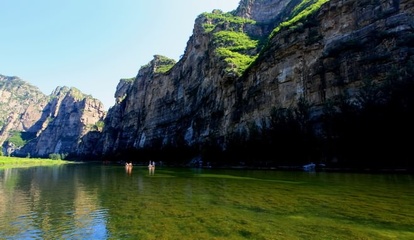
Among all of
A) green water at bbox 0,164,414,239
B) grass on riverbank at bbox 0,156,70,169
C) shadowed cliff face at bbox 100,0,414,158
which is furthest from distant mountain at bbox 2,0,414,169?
grass on riverbank at bbox 0,156,70,169

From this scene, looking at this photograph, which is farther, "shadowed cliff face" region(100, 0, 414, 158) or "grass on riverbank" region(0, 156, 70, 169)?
"grass on riverbank" region(0, 156, 70, 169)

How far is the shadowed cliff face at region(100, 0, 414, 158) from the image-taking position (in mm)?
41000

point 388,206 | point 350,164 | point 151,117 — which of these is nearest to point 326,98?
point 350,164

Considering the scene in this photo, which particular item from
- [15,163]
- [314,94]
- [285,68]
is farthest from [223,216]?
[15,163]

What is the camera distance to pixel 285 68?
55906mm

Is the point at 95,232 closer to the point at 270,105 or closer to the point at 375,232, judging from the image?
the point at 375,232

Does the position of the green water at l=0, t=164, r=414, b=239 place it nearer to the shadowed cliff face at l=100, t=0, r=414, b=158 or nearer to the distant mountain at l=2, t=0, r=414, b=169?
the distant mountain at l=2, t=0, r=414, b=169

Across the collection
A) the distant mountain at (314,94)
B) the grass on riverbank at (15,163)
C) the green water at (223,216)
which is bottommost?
the green water at (223,216)

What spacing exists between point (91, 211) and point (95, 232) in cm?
393

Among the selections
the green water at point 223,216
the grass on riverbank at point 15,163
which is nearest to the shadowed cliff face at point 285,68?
the green water at point 223,216

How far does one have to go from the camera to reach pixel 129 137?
158 m

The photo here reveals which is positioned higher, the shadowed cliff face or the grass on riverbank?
the shadowed cliff face

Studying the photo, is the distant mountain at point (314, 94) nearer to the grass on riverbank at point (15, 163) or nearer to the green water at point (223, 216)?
the green water at point (223, 216)

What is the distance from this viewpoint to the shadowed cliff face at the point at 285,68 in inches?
1614
